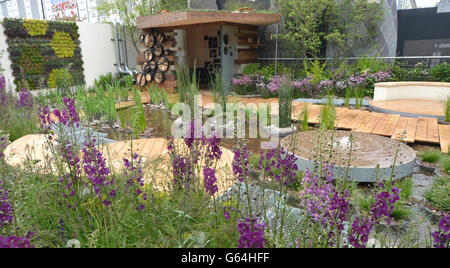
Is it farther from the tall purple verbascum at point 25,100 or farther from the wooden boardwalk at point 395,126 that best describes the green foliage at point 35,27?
the wooden boardwalk at point 395,126

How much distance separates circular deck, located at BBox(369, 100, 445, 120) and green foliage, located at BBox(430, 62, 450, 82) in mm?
1096

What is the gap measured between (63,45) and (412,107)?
9783 millimetres

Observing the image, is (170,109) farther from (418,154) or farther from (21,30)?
(21,30)

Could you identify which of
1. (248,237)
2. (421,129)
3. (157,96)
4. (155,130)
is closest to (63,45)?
(157,96)

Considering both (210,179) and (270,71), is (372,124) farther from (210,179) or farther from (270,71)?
(270,71)

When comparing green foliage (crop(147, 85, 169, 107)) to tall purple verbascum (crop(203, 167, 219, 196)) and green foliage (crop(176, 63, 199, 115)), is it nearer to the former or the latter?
green foliage (crop(176, 63, 199, 115))

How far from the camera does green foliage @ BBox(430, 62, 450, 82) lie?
23.2ft

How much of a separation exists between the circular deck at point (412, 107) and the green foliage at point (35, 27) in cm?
927

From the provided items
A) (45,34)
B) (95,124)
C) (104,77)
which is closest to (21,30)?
(45,34)

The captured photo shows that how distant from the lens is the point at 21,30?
802cm

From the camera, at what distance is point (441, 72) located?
717cm

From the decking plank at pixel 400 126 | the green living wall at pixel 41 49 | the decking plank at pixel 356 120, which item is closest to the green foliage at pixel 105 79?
the green living wall at pixel 41 49

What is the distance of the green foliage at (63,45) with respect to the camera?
29.1ft

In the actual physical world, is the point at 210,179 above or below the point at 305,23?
below
